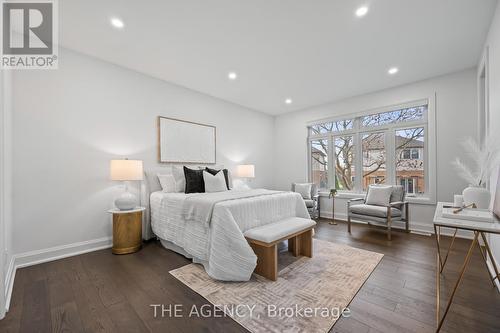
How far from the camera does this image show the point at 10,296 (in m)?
1.85

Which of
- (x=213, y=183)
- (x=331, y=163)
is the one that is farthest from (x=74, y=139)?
(x=331, y=163)

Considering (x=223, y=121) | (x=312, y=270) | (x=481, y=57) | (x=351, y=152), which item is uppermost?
(x=481, y=57)

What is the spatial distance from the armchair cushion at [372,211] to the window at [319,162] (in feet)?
4.84

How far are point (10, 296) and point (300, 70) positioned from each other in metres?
4.40

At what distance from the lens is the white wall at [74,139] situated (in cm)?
252

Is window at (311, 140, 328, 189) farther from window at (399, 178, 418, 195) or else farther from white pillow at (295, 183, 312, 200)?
window at (399, 178, 418, 195)

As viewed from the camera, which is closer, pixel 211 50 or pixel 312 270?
pixel 312 270

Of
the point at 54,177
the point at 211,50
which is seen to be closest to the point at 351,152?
the point at 211,50

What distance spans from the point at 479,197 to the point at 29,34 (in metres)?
5.24

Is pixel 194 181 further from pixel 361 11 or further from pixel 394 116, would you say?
pixel 394 116

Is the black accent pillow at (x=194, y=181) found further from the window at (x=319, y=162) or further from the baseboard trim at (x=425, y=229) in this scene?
the baseboard trim at (x=425, y=229)

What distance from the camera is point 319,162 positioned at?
543 centimetres

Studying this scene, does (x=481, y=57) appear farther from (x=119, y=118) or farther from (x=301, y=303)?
(x=119, y=118)

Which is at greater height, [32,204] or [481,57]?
[481,57]
